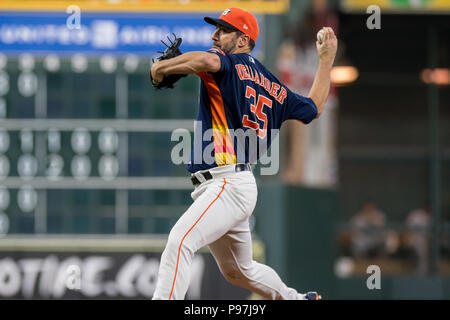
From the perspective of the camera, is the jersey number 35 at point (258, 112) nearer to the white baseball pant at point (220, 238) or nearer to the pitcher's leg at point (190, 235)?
the white baseball pant at point (220, 238)

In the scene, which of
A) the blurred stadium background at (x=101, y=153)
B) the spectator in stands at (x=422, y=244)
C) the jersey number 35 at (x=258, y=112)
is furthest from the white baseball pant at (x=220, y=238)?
the spectator in stands at (x=422, y=244)

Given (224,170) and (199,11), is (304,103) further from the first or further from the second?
(199,11)

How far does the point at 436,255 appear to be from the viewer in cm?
1357

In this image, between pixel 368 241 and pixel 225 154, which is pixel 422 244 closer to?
pixel 368 241

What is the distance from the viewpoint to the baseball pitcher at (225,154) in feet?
16.2

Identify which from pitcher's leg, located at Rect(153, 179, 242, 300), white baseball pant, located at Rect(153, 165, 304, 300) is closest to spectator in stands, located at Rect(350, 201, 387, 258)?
white baseball pant, located at Rect(153, 165, 304, 300)

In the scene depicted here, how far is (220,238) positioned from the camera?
5.30m

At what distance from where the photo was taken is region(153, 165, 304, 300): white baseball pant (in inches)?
193

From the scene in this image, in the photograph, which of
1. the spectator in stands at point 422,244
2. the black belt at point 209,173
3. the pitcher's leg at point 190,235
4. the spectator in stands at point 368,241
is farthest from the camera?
the spectator in stands at point 368,241

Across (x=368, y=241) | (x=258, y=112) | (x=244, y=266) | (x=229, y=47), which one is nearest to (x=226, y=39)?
(x=229, y=47)

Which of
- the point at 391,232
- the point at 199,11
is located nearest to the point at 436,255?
the point at 391,232

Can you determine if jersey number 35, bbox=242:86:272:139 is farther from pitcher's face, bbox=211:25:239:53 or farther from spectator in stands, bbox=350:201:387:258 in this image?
spectator in stands, bbox=350:201:387:258

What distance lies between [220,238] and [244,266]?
0.77ft
